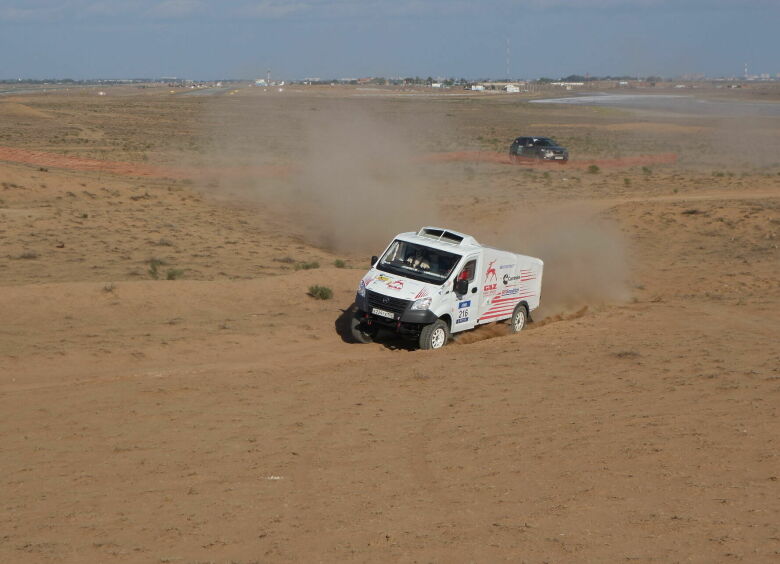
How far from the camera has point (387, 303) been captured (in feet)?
50.3

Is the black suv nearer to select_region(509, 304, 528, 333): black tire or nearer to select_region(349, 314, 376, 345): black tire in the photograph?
select_region(509, 304, 528, 333): black tire

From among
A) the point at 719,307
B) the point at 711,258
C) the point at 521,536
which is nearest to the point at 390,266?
the point at 719,307

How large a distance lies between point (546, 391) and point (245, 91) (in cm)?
6303

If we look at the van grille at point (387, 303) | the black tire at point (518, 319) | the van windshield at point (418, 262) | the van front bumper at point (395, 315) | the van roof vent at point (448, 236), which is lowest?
the black tire at point (518, 319)

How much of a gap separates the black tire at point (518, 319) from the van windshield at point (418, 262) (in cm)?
223

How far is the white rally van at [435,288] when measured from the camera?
50.2 feet

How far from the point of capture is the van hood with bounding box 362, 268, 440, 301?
15273 mm

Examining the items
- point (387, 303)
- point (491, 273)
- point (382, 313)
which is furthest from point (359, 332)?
point (491, 273)

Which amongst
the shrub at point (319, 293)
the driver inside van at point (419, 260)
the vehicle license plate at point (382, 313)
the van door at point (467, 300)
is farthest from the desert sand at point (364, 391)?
the driver inside van at point (419, 260)

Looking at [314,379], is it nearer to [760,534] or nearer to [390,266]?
[390,266]

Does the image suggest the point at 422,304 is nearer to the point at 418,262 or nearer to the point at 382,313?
the point at 382,313

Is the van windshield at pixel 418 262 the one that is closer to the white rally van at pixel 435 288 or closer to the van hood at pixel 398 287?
the white rally van at pixel 435 288

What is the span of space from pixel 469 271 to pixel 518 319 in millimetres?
2086

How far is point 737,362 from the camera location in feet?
46.3
